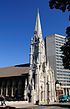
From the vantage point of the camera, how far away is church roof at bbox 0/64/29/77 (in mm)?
83100

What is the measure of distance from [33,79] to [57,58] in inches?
3136

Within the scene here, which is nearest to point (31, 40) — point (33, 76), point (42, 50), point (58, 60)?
point (42, 50)

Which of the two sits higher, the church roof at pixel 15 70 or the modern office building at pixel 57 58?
the modern office building at pixel 57 58

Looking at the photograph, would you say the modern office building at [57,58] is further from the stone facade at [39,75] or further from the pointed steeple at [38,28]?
the pointed steeple at [38,28]

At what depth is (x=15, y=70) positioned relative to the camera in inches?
3435

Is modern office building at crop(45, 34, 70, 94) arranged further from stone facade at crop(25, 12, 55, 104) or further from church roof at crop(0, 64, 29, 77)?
stone facade at crop(25, 12, 55, 104)

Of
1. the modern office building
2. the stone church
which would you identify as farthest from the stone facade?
the modern office building

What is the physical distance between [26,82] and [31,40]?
1820 centimetres

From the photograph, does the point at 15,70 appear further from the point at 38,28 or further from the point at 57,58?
the point at 57,58

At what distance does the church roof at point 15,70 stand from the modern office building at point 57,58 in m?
61.1

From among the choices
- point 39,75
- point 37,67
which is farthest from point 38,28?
point 39,75

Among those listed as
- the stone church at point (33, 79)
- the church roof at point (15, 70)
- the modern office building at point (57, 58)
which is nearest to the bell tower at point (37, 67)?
the stone church at point (33, 79)

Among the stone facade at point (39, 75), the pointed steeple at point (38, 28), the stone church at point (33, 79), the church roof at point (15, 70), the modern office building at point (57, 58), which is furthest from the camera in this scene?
the modern office building at point (57, 58)

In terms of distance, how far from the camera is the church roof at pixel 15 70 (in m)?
83.1
